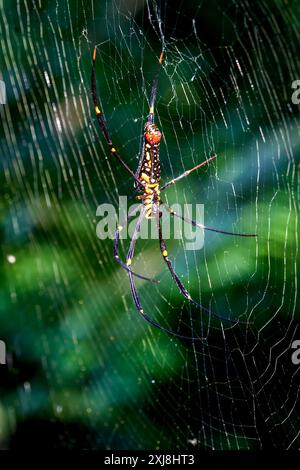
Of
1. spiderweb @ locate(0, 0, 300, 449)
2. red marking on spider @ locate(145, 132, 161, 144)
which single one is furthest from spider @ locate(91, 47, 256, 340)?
spiderweb @ locate(0, 0, 300, 449)

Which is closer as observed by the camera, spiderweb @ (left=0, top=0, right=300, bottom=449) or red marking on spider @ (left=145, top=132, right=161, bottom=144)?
red marking on spider @ (left=145, top=132, right=161, bottom=144)

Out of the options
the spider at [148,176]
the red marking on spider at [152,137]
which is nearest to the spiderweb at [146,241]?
the spider at [148,176]

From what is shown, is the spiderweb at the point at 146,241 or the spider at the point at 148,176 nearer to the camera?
the spider at the point at 148,176

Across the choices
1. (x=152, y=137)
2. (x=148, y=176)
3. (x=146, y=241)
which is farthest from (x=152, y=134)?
(x=146, y=241)

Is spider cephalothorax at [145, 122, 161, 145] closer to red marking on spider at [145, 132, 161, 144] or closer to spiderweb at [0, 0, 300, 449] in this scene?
red marking on spider at [145, 132, 161, 144]

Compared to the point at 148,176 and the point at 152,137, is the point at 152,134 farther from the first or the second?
the point at 148,176

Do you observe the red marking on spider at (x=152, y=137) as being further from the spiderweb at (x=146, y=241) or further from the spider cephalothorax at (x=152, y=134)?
the spiderweb at (x=146, y=241)

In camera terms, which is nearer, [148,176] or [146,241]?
[148,176]

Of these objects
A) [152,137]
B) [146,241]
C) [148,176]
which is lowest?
[146,241]

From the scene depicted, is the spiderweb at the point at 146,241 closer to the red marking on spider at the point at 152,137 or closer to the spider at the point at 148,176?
the spider at the point at 148,176

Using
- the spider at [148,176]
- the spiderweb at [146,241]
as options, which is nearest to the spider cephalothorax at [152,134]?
the spider at [148,176]
